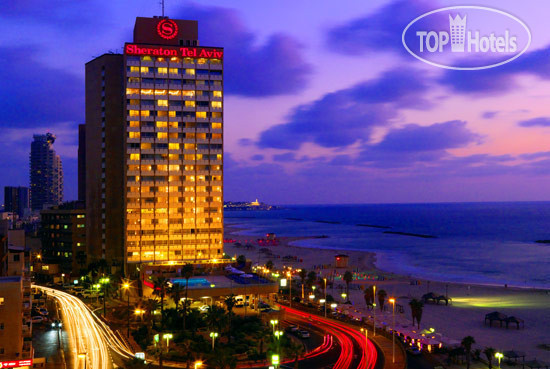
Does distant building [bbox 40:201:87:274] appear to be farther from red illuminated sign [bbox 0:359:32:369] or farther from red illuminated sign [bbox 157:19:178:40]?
red illuminated sign [bbox 0:359:32:369]

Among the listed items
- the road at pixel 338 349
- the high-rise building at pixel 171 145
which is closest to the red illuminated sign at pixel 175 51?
the high-rise building at pixel 171 145

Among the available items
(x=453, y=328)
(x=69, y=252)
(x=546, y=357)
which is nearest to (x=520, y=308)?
(x=453, y=328)

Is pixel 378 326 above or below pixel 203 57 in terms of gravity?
below

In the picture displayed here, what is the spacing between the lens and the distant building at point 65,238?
136250 mm

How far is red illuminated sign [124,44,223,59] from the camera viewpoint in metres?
116

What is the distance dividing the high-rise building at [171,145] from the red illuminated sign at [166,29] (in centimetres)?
23

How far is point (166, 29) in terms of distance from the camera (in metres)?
121

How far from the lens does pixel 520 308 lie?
94500mm

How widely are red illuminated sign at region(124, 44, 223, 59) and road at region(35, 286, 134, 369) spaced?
191ft

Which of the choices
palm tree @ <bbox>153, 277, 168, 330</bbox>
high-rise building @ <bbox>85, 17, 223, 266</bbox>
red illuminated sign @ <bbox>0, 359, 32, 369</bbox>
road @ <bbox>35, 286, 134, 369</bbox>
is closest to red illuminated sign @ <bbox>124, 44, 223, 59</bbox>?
high-rise building @ <bbox>85, 17, 223, 266</bbox>

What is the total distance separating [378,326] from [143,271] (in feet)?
166

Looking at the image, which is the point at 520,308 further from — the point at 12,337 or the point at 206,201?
the point at 12,337

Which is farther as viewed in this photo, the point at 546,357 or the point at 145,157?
the point at 145,157

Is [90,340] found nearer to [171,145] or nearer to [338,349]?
[338,349]
